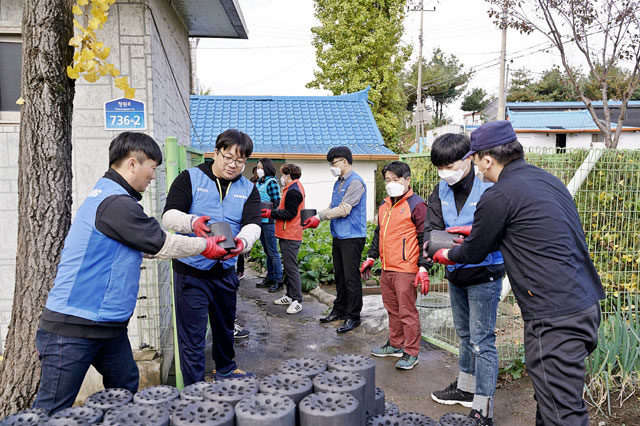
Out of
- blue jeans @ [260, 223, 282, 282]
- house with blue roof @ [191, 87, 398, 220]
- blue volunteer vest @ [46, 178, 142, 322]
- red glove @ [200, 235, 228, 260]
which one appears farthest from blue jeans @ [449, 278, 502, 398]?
house with blue roof @ [191, 87, 398, 220]

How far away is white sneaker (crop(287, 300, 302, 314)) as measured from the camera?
6.66 meters

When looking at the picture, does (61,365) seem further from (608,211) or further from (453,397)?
(608,211)

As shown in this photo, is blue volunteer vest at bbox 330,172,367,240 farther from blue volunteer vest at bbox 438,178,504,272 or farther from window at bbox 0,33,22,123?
window at bbox 0,33,22,123

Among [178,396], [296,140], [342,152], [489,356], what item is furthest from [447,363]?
[296,140]

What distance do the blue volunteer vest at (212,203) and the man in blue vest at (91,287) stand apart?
3.02 feet

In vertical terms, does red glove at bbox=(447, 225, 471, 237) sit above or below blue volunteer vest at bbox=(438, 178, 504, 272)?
below

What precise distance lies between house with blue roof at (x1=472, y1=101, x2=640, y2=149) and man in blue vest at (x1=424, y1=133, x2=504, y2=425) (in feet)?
71.1

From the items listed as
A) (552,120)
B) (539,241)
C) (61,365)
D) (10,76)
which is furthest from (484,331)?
(552,120)

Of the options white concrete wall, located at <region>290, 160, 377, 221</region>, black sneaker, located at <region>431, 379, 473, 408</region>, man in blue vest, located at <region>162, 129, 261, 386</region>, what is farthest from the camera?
white concrete wall, located at <region>290, 160, 377, 221</region>

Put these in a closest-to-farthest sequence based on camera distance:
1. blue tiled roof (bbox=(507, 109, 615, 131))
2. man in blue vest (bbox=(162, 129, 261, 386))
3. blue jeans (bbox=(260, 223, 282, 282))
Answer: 1. man in blue vest (bbox=(162, 129, 261, 386))
2. blue jeans (bbox=(260, 223, 282, 282))
3. blue tiled roof (bbox=(507, 109, 615, 131))

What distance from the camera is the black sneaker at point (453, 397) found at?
12.7 ft

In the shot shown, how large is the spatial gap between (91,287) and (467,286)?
2.44m

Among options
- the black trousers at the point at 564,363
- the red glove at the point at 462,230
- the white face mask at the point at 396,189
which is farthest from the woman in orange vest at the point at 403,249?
the black trousers at the point at 564,363

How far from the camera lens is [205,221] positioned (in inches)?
132
